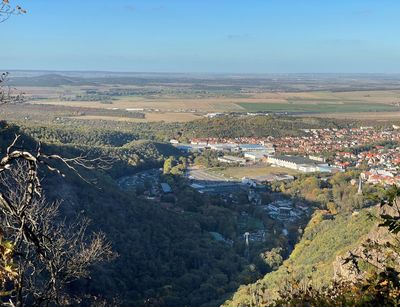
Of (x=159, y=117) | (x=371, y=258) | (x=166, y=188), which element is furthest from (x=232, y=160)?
(x=371, y=258)

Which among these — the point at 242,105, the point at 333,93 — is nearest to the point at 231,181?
the point at 242,105

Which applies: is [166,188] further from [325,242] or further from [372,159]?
[372,159]

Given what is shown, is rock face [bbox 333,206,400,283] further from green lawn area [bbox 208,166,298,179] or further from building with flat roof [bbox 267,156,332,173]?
building with flat roof [bbox 267,156,332,173]

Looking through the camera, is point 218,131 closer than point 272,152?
No

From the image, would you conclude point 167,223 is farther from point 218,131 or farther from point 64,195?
point 218,131

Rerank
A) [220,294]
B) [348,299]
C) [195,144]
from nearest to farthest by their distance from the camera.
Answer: [348,299] → [220,294] → [195,144]

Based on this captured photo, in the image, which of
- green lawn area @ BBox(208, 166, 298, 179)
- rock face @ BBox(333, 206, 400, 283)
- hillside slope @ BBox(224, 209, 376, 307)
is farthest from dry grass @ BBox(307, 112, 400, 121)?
rock face @ BBox(333, 206, 400, 283)
